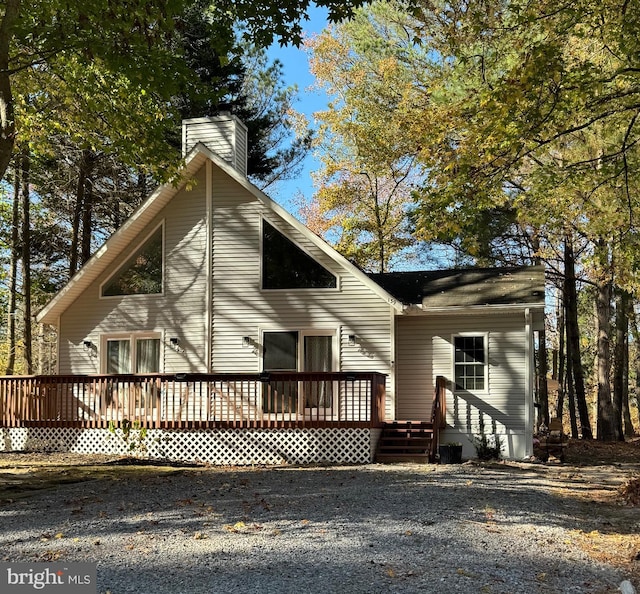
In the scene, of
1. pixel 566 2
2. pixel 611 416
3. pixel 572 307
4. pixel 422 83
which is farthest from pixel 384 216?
pixel 566 2

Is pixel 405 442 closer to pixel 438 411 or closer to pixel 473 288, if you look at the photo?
pixel 438 411

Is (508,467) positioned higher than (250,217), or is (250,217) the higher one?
(250,217)

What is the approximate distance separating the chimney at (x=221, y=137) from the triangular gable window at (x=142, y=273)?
2.33 metres

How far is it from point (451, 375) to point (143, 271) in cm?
769

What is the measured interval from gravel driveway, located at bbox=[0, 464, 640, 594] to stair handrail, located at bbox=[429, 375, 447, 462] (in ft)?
12.2

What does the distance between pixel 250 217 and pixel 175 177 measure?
2717mm

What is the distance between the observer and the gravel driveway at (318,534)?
5.49 m

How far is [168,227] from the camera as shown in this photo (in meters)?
17.6

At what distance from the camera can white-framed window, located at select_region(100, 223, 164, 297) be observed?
57.9 feet

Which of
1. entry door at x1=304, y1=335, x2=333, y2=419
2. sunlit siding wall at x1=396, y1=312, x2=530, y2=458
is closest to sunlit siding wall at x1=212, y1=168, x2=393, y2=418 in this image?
entry door at x1=304, y1=335, x2=333, y2=419

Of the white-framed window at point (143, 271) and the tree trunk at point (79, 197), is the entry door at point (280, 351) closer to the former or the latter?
the white-framed window at point (143, 271)

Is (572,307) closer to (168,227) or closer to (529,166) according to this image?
(529,166)

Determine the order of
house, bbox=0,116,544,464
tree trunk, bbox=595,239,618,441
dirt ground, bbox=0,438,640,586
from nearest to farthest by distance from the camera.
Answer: dirt ground, bbox=0,438,640,586
house, bbox=0,116,544,464
tree trunk, bbox=595,239,618,441

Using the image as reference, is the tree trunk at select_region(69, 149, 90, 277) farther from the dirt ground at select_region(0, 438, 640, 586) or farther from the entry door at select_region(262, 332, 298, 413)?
the entry door at select_region(262, 332, 298, 413)
